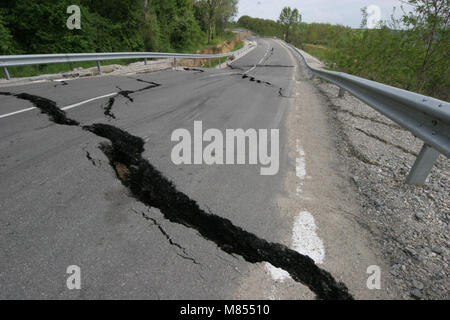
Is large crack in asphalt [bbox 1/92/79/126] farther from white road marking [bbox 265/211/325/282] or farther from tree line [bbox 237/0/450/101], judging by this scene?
tree line [bbox 237/0/450/101]

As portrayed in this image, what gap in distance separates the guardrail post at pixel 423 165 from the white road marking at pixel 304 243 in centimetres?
145

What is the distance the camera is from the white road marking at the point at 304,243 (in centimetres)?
167

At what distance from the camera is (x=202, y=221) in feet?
6.86

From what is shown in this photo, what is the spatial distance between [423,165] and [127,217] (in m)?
3.16

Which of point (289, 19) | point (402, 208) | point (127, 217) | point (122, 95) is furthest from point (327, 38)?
point (289, 19)

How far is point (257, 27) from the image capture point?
10756 cm

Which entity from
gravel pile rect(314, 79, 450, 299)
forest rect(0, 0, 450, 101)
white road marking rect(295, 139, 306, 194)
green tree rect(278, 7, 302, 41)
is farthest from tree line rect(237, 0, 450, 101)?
green tree rect(278, 7, 302, 41)

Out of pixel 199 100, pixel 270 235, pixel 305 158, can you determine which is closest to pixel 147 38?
pixel 199 100

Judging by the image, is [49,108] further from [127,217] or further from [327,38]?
[327,38]

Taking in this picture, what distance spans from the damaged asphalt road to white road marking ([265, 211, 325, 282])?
6 centimetres

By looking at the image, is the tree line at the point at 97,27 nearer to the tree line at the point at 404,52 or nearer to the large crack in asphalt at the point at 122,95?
the large crack in asphalt at the point at 122,95

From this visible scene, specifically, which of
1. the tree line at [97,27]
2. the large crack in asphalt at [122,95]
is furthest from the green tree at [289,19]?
the large crack in asphalt at [122,95]

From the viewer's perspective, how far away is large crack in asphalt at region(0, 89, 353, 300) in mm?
1643
